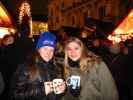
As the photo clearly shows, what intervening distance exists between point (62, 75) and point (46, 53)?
0.43 m

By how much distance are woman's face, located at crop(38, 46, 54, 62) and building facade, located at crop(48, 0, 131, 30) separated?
36315mm

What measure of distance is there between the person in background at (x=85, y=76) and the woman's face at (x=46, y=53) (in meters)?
0.30

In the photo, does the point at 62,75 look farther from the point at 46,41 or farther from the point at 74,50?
the point at 46,41

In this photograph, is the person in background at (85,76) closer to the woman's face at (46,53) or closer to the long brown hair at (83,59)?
the long brown hair at (83,59)

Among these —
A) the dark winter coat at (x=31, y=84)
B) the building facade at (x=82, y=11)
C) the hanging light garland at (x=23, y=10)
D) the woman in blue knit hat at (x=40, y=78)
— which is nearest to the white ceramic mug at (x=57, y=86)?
the woman in blue knit hat at (x=40, y=78)

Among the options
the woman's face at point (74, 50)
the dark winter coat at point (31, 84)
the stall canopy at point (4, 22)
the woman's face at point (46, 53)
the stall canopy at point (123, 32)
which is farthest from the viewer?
the stall canopy at point (123, 32)

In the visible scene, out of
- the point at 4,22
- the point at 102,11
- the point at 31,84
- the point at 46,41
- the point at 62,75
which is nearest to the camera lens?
the point at 31,84

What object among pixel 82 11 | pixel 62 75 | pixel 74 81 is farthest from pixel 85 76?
pixel 82 11

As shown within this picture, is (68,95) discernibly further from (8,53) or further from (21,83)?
(8,53)

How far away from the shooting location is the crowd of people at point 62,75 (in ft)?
19.7

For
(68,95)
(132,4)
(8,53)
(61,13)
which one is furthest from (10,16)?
(61,13)

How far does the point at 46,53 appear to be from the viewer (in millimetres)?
6102

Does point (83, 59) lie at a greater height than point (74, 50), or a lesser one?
lesser

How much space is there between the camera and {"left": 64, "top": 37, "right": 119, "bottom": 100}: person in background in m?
6.33
